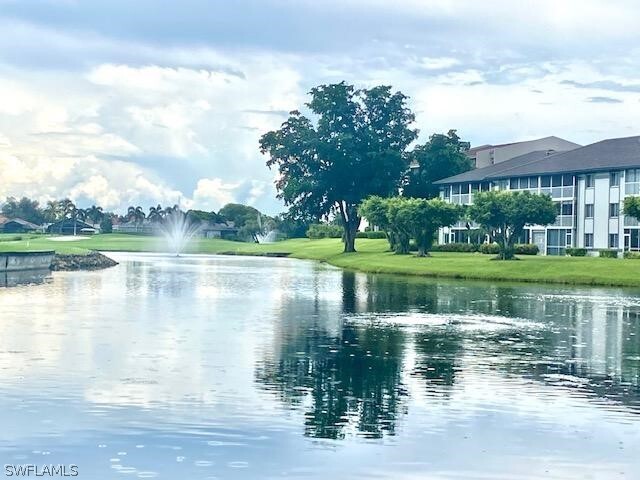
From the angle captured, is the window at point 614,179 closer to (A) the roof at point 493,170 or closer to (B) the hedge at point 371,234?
(A) the roof at point 493,170

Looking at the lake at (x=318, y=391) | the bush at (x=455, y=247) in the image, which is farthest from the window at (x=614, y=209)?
the lake at (x=318, y=391)

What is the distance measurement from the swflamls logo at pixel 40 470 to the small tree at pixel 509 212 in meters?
79.4

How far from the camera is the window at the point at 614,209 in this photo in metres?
103

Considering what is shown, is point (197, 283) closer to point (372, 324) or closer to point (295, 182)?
point (372, 324)

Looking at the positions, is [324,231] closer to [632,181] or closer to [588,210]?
[588,210]

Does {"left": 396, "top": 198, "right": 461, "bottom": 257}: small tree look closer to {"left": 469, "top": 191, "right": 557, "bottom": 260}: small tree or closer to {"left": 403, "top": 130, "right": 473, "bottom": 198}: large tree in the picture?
{"left": 469, "top": 191, "right": 557, "bottom": 260}: small tree

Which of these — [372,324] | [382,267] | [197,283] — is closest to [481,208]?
[382,267]

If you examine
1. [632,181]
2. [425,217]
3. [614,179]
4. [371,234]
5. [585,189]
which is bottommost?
[371,234]

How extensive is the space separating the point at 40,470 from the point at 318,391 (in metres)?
9.09

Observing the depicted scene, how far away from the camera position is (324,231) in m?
177

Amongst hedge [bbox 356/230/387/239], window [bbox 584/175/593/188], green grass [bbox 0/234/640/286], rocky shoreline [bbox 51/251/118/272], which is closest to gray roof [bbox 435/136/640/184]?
window [bbox 584/175/593/188]

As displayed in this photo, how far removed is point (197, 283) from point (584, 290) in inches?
1001

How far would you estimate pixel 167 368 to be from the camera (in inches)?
1092

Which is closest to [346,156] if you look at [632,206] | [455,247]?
[455,247]
